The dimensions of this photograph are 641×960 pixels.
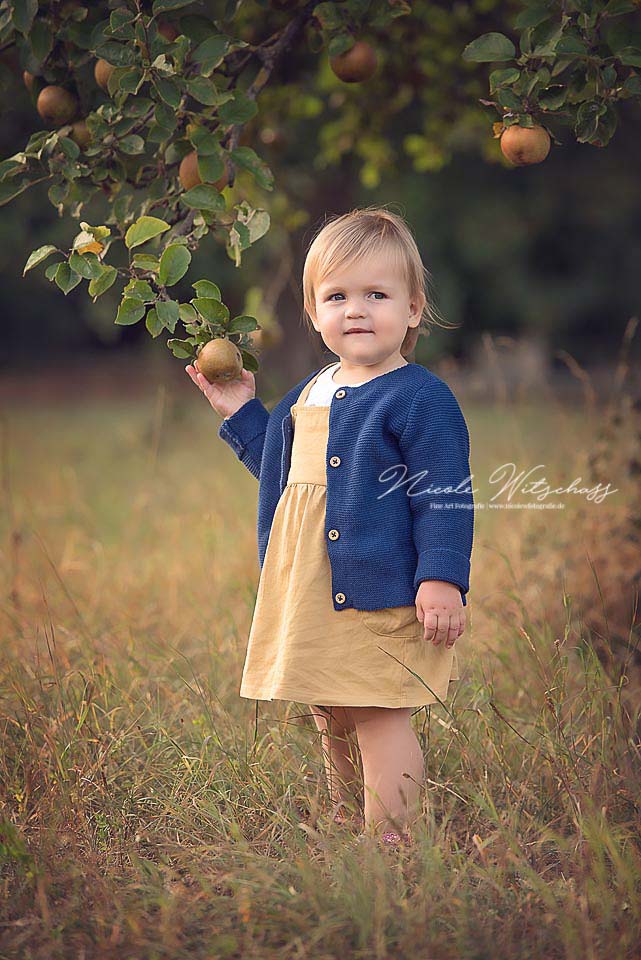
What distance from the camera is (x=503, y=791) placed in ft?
7.89

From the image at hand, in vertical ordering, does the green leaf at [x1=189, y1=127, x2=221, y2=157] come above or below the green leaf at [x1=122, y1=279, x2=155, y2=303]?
above

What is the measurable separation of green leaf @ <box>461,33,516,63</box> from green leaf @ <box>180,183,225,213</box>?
65cm

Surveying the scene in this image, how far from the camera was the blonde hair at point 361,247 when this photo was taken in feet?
7.62

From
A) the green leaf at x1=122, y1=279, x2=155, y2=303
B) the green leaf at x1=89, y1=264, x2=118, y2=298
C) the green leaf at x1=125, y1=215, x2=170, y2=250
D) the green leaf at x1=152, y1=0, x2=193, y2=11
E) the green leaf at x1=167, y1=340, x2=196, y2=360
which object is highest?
the green leaf at x1=152, y1=0, x2=193, y2=11

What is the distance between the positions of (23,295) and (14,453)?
13717mm

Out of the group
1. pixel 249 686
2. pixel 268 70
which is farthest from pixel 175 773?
pixel 268 70

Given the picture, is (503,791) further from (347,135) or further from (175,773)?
(347,135)

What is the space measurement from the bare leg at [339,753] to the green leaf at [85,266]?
1.15 meters

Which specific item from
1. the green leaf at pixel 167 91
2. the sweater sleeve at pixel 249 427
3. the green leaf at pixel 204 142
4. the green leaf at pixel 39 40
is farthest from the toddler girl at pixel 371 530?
the green leaf at pixel 39 40

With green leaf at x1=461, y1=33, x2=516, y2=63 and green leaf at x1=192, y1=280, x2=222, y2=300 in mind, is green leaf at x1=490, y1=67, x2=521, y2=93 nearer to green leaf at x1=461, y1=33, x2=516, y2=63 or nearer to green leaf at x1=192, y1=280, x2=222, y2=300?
green leaf at x1=461, y1=33, x2=516, y2=63

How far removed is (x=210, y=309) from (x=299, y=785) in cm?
116

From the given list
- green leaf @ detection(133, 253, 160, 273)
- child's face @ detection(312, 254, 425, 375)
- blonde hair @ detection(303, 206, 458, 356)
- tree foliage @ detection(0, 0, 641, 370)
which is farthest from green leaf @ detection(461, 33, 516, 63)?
green leaf @ detection(133, 253, 160, 273)

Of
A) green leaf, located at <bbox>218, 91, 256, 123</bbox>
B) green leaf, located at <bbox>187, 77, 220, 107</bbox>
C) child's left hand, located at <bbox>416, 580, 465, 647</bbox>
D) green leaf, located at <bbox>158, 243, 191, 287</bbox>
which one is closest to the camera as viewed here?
child's left hand, located at <bbox>416, 580, 465, 647</bbox>

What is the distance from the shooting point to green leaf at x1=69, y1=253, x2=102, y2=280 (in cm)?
224
